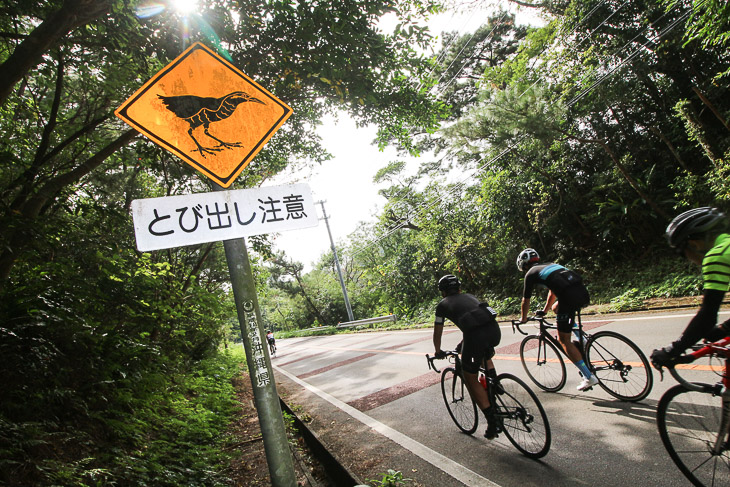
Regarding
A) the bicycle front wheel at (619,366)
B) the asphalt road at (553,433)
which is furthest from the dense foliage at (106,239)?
the bicycle front wheel at (619,366)

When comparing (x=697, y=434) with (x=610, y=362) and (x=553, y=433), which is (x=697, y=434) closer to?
(x=553, y=433)

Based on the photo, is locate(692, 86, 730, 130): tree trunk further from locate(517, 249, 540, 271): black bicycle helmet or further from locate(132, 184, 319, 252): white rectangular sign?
locate(132, 184, 319, 252): white rectangular sign

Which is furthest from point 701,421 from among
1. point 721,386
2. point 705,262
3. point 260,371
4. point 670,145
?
point 670,145

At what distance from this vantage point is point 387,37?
496 cm

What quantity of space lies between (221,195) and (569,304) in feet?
13.2

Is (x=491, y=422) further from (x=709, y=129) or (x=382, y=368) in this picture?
(x=709, y=129)

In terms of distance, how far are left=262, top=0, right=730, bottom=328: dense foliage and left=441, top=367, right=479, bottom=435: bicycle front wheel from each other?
7.47 m

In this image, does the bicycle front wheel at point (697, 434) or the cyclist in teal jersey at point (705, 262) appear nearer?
the cyclist in teal jersey at point (705, 262)

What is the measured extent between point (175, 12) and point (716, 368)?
5.60 m

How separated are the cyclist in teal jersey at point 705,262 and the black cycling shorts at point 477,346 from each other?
1380 mm

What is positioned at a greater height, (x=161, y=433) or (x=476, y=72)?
(x=476, y=72)

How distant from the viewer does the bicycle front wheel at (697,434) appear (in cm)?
226

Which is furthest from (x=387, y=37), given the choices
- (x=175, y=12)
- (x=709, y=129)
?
(x=709, y=129)

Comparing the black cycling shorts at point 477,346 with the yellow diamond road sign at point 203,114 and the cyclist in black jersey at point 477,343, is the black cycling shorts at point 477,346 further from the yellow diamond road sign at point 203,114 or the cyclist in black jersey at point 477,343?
the yellow diamond road sign at point 203,114
